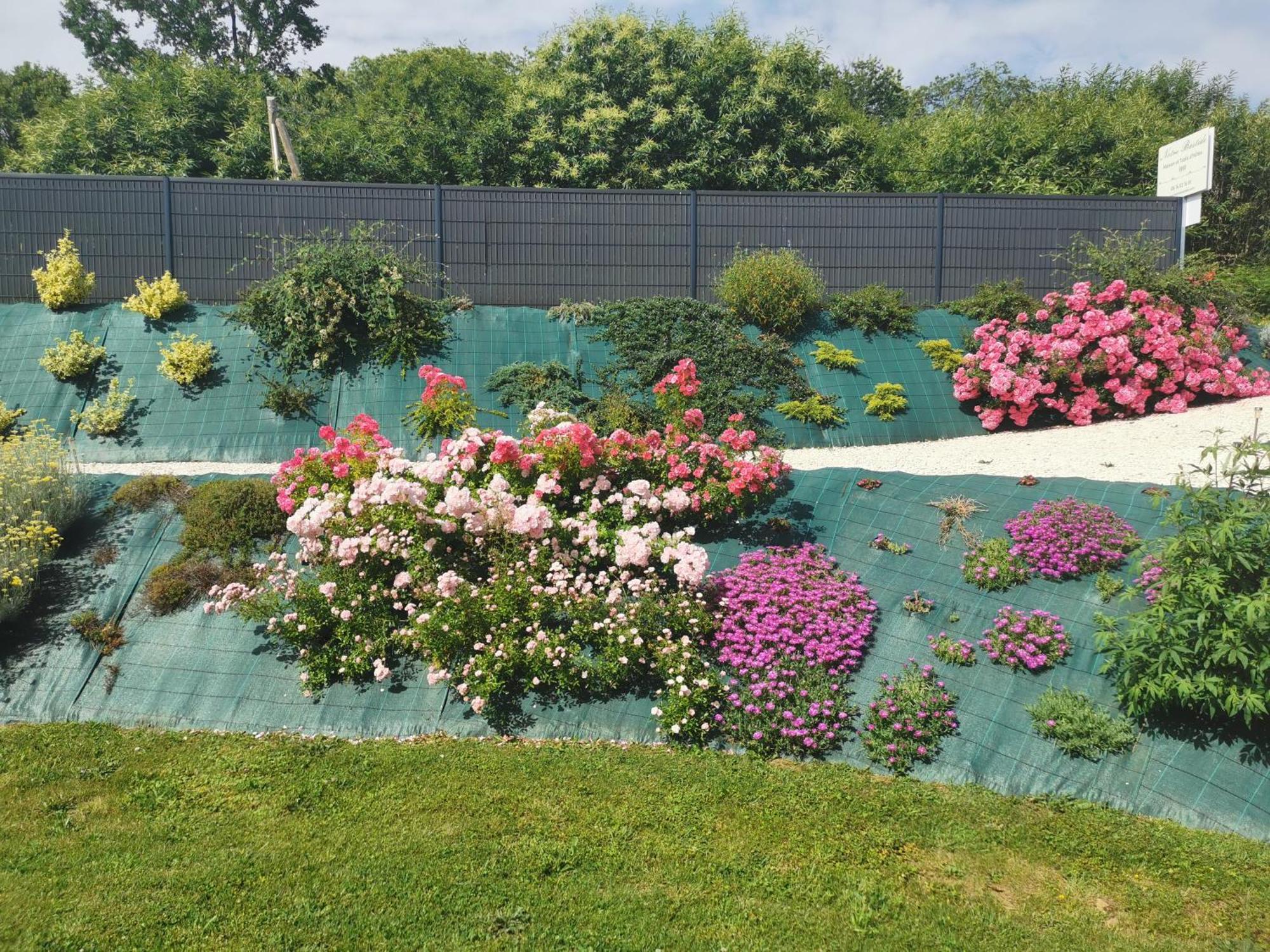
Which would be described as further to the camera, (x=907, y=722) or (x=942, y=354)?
(x=942, y=354)

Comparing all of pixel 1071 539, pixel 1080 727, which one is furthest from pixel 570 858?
pixel 1071 539

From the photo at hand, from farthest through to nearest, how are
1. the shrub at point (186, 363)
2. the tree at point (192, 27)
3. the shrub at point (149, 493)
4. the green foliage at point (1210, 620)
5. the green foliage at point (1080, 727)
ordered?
the tree at point (192, 27)
the shrub at point (186, 363)
the shrub at point (149, 493)
the green foliage at point (1080, 727)
the green foliage at point (1210, 620)

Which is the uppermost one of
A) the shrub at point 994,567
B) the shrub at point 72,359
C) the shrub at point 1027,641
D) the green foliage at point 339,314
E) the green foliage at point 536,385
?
the green foliage at point 339,314

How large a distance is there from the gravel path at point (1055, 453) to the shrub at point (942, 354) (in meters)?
1.07

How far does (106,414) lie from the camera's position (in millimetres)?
9258

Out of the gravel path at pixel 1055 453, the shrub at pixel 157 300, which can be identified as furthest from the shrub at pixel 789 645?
the shrub at pixel 157 300

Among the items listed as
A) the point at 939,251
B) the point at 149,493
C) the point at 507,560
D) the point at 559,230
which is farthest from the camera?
the point at 939,251

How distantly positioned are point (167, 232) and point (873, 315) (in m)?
8.67

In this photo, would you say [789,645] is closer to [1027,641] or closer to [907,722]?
[907,722]

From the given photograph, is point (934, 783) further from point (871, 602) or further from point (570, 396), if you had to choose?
point (570, 396)

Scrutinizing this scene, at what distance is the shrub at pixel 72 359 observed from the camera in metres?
9.74

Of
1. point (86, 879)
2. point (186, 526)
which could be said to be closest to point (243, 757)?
point (86, 879)

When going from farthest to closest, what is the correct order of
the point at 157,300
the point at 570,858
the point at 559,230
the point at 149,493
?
the point at 559,230
the point at 157,300
the point at 149,493
the point at 570,858

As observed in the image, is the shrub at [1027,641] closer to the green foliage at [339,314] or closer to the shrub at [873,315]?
the shrub at [873,315]
